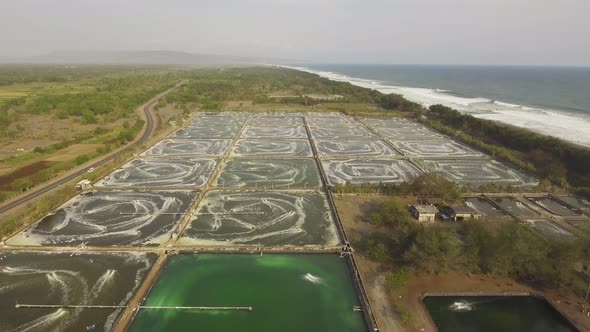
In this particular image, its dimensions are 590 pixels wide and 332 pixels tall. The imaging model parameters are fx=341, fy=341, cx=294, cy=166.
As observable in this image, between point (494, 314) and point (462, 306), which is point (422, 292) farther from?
point (494, 314)

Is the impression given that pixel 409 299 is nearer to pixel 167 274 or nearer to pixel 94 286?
pixel 167 274

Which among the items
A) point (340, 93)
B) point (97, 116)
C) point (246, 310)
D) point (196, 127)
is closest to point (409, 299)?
point (246, 310)

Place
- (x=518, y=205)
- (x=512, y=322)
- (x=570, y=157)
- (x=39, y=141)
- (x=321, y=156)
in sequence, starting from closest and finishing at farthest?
1. (x=512, y=322)
2. (x=518, y=205)
3. (x=570, y=157)
4. (x=321, y=156)
5. (x=39, y=141)

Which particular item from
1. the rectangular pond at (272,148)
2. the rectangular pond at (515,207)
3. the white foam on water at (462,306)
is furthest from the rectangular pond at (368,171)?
the white foam on water at (462,306)

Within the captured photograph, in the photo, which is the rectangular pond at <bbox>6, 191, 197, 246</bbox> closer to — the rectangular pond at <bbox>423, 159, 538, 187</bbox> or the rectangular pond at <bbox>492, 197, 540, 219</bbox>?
the rectangular pond at <bbox>423, 159, 538, 187</bbox>

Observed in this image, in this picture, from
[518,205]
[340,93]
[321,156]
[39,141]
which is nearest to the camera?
[518,205]

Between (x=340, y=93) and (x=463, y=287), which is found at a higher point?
(x=340, y=93)
